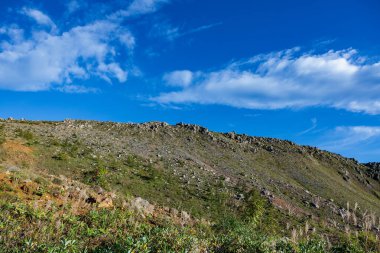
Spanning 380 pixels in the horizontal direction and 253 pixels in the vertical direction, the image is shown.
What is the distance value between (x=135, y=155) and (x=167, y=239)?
3887 centimetres

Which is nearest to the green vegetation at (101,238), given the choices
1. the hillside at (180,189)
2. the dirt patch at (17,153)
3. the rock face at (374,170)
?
the hillside at (180,189)

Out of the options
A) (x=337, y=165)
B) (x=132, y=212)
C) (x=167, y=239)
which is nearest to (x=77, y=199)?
(x=132, y=212)

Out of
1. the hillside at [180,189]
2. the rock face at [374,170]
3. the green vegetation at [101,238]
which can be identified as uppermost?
the rock face at [374,170]

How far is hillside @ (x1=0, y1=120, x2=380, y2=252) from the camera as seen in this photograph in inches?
512

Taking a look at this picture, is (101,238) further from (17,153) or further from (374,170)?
(374,170)

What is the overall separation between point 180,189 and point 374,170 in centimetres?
6797

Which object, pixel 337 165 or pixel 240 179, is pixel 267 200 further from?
pixel 337 165

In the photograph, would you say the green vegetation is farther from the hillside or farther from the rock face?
the rock face

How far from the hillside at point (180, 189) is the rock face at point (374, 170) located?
0.60 metres

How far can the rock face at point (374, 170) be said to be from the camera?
88.1 meters

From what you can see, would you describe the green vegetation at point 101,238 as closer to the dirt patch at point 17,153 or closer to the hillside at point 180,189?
the hillside at point 180,189

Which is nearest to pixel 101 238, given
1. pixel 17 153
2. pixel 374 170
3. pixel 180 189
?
pixel 180 189

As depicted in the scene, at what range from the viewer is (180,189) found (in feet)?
132

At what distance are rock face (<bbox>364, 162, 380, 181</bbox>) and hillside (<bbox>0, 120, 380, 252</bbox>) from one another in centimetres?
60
